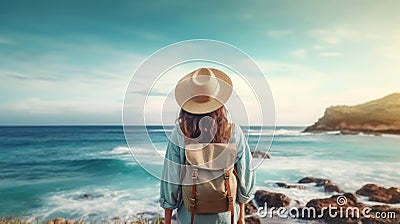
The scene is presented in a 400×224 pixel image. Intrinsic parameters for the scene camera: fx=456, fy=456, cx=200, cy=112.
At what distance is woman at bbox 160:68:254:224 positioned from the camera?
1.36 metres

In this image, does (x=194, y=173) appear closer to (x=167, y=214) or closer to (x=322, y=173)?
(x=167, y=214)

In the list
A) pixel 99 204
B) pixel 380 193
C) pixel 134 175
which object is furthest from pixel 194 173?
pixel 134 175

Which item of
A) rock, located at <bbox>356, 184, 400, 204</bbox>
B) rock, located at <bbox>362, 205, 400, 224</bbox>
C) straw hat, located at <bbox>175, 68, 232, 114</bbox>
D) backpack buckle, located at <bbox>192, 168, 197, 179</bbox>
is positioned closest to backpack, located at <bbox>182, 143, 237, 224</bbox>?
backpack buckle, located at <bbox>192, 168, 197, 179</bbox>

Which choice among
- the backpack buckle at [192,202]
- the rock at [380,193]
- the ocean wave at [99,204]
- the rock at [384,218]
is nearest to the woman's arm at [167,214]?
the backpack buckle at [192,202]

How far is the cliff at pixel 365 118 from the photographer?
4.19 m

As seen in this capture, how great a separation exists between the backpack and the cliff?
3.15m

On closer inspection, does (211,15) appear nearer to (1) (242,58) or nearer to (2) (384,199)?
(2) (384,199)

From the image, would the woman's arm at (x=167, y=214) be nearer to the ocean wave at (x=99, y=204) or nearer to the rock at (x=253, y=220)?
the rock at (x=253, y=220)

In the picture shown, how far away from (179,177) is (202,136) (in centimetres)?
14

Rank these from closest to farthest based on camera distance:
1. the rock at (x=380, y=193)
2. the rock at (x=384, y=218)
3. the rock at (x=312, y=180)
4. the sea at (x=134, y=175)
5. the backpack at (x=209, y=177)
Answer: the backpack at (x=209, y=177), the rock at (x=384, y=218), the rock at (x=380, y=193), the sea at (x=134, y=175), the rock at (x=312, y=180)

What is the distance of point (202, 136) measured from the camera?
135 cm

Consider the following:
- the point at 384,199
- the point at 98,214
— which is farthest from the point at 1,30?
the point at 384,199

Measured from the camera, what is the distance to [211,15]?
387 cm

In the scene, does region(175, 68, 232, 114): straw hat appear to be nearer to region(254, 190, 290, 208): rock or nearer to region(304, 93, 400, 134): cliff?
region(254, 190, 290, 208): rock
